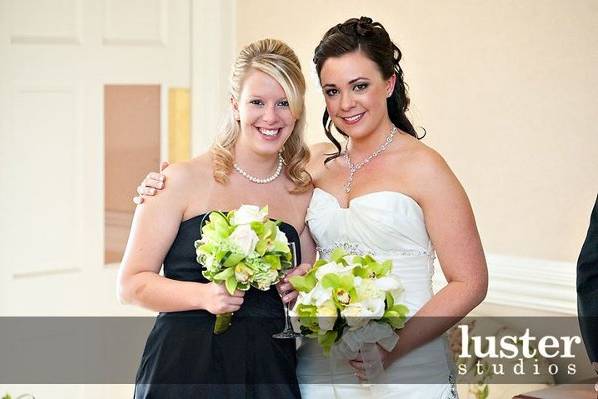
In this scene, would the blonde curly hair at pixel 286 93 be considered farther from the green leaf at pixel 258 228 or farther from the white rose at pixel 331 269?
the white rose at pixel 331 269

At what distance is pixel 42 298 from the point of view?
15.9ft

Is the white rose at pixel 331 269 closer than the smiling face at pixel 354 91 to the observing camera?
Yes

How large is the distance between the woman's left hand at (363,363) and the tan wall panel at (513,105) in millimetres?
1403

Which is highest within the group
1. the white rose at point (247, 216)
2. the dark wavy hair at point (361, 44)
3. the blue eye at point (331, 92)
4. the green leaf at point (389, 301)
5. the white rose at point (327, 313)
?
the dark wavy hair at point (361, 44)

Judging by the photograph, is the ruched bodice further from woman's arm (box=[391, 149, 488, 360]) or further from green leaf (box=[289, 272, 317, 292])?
green leaf (box=[289, 272, 317, 292])

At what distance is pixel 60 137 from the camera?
4883mm

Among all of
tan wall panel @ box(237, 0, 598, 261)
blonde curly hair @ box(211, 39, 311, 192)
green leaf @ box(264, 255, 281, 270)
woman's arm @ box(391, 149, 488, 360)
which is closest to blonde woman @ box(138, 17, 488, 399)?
woman's arm @ box(391, 149, 488, 360)

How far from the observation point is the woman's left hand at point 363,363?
2854mm

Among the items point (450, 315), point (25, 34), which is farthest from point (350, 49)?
point (25, 34)

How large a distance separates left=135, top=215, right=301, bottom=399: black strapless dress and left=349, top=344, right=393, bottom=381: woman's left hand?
188 millimetres

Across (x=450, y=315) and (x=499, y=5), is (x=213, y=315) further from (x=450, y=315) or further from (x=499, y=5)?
(x=499, y=5)

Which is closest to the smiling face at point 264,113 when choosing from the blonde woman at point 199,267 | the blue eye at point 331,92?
the blonde woman at point 199,267

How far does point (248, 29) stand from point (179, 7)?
37 centimetres

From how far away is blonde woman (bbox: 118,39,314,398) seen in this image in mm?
2889
